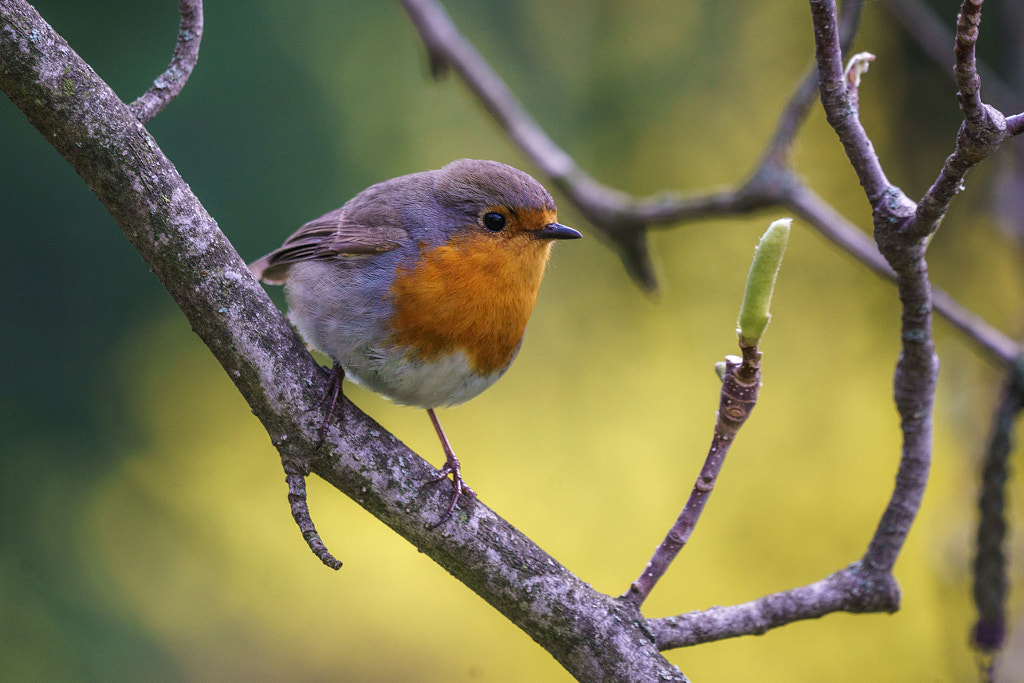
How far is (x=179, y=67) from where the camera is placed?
2.43 metres

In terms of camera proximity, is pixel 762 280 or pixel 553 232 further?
pixel 553 232

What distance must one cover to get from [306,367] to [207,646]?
10.9ft

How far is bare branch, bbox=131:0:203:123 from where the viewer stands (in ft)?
7.59

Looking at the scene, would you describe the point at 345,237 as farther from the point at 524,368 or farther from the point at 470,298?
the point at 524,368

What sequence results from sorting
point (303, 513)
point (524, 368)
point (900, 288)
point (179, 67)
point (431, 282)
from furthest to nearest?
1. point (524, 368)
2. point (431, 282)
3. point (179, 67)
4. point (900, 288)
5. point (303, 513)

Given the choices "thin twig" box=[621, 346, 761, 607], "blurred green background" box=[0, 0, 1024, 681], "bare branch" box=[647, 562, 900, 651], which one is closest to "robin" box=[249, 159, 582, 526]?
"thin twig" box=[621, 346, 761, 607]

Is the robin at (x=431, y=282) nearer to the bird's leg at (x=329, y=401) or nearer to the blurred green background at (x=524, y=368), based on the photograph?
the bird's leg at (x=329, y=401)

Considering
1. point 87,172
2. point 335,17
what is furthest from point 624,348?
point 87,172

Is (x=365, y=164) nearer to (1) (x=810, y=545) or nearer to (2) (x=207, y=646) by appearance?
(2) (x=207, y=646)

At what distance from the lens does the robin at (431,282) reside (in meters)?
2.70

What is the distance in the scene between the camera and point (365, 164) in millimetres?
5426

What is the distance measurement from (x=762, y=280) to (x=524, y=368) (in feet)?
13.1


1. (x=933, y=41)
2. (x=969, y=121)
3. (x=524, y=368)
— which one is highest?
(x=933, y=41)

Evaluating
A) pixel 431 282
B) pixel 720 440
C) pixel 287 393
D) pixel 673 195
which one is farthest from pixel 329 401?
pixel 673 195
